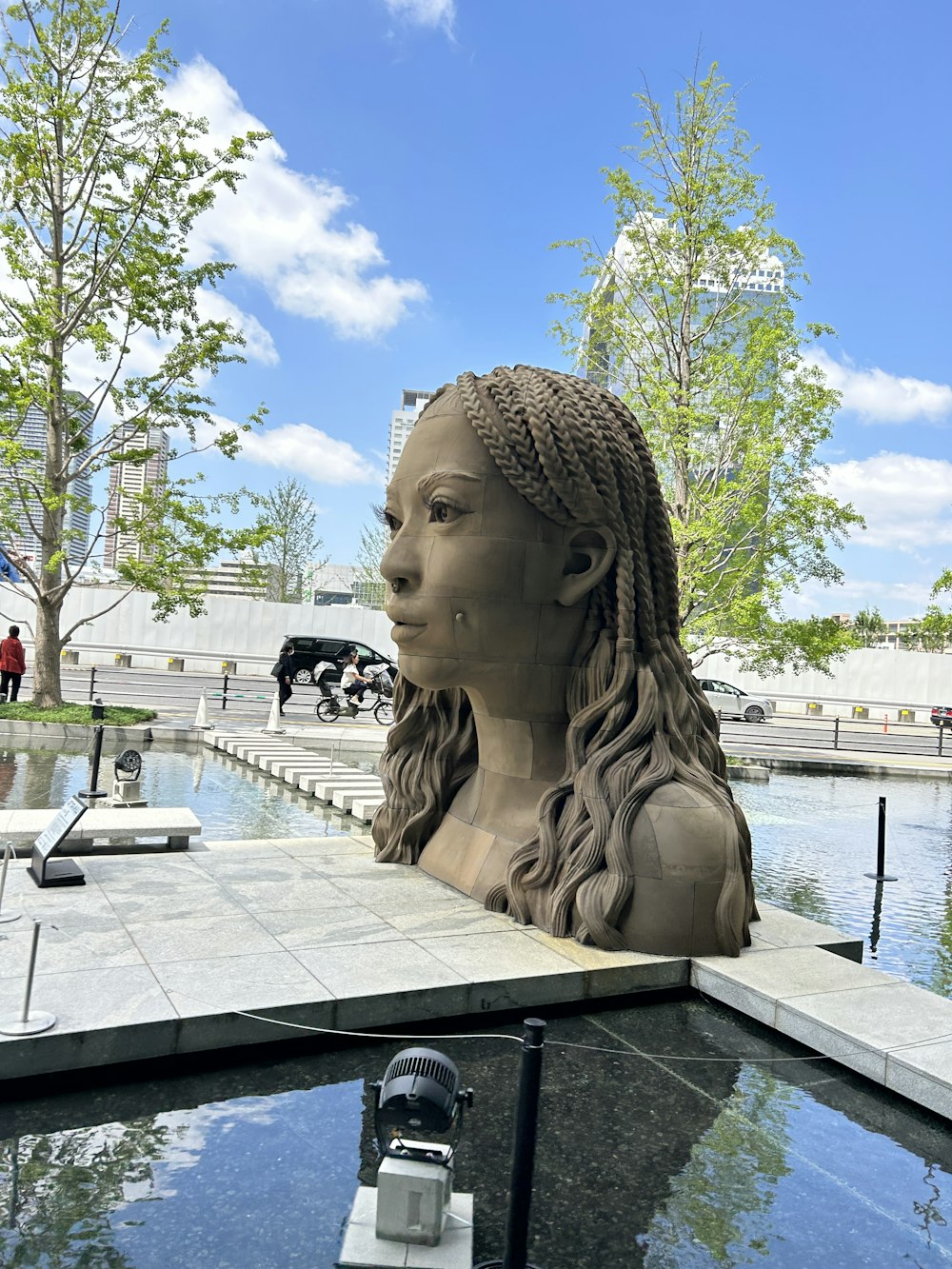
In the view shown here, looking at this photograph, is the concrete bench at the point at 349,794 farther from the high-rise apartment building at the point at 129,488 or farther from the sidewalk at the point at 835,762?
the sidewalk at the point at 835,762

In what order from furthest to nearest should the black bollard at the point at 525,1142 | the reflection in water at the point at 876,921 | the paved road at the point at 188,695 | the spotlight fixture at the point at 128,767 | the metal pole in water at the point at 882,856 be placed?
the paved road at the point at 188,695
the spotlight fixture at the point at 128,767
the metal pole in water at the point at 882,856
the reflection in water at the point at 876,921
the black bollard at the point at 525,1142

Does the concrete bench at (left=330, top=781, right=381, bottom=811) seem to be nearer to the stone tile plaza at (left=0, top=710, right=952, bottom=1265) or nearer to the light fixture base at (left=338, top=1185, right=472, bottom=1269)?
the stone tile plaza at (left=0, top=710, right=952, bottom=1265)

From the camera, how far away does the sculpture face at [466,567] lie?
6379mm

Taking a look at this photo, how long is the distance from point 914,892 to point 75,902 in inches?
300

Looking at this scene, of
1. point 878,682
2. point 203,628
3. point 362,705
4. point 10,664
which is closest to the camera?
point 10,664

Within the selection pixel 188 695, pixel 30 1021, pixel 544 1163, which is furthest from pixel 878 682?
pixel 30 1021

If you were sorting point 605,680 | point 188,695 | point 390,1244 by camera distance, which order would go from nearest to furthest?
point 390,1244, point 605,680, point 188,695

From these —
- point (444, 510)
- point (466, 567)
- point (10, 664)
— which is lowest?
point (10, 664)

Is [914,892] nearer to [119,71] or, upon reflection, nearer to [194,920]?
[194,920]

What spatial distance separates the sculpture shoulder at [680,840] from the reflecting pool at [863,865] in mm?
2077

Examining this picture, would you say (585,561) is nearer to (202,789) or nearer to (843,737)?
(202,789)

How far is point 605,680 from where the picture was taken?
657cm

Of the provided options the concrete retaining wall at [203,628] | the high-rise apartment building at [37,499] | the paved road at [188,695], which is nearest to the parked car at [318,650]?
the paved road at [188,695]

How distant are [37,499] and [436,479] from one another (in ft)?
50.2
